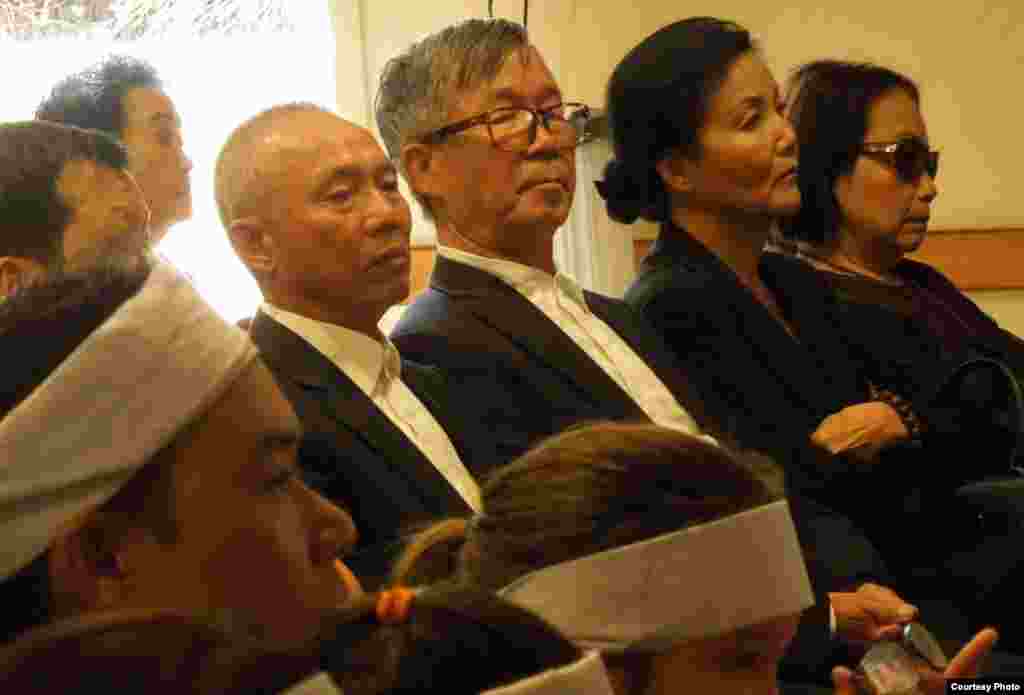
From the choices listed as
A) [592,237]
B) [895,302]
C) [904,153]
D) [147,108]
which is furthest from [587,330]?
[592,237]

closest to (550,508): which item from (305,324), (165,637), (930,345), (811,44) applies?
(165,637)

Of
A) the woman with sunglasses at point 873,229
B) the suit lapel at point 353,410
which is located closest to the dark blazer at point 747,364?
the woman with sunglasses at point 873,229

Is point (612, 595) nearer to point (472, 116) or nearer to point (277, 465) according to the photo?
point (277, 465)

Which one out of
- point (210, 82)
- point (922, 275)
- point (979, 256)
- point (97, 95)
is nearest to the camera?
point (97, 95)

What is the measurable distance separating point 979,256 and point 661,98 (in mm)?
2433

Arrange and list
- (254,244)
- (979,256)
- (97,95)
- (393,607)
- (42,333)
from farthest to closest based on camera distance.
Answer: (979,256) → (97,95) → (254,244) → (42,333) → (393,607)

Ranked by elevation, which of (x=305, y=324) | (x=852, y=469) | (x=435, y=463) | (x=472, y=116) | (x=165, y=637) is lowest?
→ (x=852, y=469)

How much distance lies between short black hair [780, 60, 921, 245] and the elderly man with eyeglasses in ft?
2.17

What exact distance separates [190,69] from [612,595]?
3394 millimetres

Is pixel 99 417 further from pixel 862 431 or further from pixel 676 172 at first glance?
pixel 676 172

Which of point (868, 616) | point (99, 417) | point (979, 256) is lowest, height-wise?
point (979, 256)

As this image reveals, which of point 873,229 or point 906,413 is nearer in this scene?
point 906,413

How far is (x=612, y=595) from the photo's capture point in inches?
50.6

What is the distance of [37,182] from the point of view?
79.5 inches
